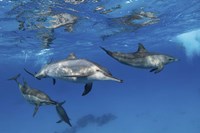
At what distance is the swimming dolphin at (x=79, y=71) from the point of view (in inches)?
262

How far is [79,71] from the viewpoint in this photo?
279 inches

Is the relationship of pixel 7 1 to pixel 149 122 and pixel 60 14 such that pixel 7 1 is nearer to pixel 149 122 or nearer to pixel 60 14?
pixel 60 14

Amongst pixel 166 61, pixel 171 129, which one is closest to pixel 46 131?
pixel 171 129

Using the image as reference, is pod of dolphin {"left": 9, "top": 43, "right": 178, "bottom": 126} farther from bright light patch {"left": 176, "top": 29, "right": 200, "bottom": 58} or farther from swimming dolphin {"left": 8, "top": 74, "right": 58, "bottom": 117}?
bright light patch {"left": 176, "top": 29, "right": 200, "bottom": 58}

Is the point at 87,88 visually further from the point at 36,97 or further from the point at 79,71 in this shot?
the point at 36,97

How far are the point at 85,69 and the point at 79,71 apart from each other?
184 millimetres

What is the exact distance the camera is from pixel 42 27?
75.0 feet

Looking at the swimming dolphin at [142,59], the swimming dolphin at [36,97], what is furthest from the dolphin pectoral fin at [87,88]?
the swimming dolphin at [36,97]

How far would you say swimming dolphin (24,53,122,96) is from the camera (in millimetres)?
6648

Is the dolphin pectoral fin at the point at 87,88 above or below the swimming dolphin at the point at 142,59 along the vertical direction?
below

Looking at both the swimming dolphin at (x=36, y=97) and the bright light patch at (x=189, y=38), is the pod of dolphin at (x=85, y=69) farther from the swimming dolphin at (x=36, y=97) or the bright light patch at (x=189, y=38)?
the bright light patch at (x=189, y=38)

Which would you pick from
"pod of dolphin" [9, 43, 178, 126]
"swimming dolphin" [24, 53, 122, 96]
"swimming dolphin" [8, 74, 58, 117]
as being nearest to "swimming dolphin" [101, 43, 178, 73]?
"pod of dolphin" [9, 43, 178, 126]

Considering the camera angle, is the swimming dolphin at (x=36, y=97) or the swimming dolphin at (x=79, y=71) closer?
the swimming dolphin at (x=79, y=71)

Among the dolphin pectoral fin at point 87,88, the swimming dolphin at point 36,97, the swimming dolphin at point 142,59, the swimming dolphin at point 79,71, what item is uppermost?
the swimming dolphin at point 142,59
